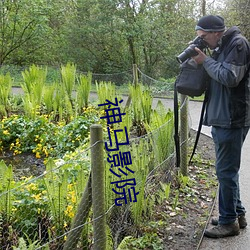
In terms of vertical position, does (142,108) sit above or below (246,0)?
below

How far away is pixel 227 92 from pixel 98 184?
130cm

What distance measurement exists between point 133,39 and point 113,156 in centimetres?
1333

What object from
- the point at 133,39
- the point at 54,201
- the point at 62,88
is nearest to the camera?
the point at 54,201

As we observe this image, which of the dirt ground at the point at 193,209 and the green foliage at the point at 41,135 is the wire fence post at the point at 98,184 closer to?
the dirt ground at the point at 193,209

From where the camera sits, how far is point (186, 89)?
10.4 feet

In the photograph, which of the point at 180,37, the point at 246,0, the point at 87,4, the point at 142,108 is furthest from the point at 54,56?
the point at 142,108

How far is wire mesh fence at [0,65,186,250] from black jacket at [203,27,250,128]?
0.85 m

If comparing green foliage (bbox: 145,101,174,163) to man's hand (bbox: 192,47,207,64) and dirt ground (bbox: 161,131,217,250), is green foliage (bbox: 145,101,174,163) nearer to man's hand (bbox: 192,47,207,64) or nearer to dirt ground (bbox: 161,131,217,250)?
dirt ground (bbox: 161,131,217,250)

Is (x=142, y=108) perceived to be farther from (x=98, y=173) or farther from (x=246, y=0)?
(x=246, y=0)

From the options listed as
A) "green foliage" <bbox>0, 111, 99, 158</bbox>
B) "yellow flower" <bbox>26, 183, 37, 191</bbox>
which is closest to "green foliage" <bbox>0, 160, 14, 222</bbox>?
"yellow flower" <bbox>26, 183, 37, 191</bbox>

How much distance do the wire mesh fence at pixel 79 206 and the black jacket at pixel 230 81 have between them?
85cm

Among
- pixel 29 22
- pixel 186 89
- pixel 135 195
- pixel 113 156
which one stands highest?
pixel 29 22

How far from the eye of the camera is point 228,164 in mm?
3098

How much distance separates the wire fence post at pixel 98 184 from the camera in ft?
7.77
